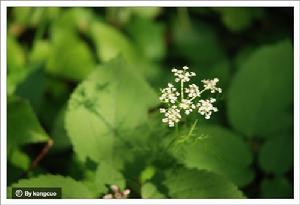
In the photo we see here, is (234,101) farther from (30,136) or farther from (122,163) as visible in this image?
(30,136)

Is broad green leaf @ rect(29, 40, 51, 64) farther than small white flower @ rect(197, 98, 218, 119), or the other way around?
broad green leaf @ rect(29, 40, 51, 64)

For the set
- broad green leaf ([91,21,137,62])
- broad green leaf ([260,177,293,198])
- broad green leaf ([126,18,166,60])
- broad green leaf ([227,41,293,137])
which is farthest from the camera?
broad green leaf ([126,18,166,60])

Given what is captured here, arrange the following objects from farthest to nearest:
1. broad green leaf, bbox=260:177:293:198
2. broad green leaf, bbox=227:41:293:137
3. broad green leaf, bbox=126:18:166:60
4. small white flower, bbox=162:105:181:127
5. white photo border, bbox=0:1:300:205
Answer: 1. broad green leaf, bbox=126:18:166:60
2. broad green leaf, bbox=227:41:293:137
3. broad green leaf, bbox=260:177:293:198
4. white photo border, bbox=0:1:300:205
5. small white flower, bbox=162:105:181:127

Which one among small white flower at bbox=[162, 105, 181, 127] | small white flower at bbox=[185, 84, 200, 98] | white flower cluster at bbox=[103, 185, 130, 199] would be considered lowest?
white flower cluster at bbox=[103, 185, 130, 199]

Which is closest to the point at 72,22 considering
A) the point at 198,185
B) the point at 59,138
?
the point at 59,138

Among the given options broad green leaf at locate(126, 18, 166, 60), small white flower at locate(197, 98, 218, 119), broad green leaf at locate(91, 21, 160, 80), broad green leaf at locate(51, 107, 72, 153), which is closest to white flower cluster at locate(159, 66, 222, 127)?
small white flower at locate(197, 98, 218, 119)

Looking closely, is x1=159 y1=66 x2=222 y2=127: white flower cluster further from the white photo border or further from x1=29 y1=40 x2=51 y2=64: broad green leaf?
x1=29 y1=40 x2=51 y2=64: broad green leaf

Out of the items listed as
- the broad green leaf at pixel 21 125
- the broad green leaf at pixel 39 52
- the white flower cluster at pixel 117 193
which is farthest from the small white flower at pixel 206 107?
the broad green leaf at pixel 39 52

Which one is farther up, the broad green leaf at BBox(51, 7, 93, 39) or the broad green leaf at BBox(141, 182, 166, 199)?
the broad green leaf at BBox(51, 7, 93, 39)
